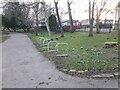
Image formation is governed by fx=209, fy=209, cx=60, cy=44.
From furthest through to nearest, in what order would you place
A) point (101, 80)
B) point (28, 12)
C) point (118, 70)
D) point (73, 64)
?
point (28, 12) < point (73, 64) < point (118, 70) < point (101, 80)

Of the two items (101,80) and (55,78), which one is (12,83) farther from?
(101,80)

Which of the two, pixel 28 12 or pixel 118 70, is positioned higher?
pixel 28 12

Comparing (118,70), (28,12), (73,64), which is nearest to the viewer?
(118,70)

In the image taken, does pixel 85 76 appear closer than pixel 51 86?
No

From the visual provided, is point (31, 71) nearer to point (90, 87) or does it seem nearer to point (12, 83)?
point (12, 83)

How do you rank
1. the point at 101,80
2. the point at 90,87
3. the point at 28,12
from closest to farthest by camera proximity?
the point at 90,87, the point at 101,80, the point at 28,12

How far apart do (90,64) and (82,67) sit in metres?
0.58

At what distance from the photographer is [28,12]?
3403 centimetres

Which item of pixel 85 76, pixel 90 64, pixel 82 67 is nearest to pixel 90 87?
pixel 85 76

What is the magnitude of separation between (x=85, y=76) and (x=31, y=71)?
81.9 inches

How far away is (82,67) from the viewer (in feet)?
24.5

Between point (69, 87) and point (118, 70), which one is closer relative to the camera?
point (69, 87)

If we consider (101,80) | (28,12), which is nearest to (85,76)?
(101,80)

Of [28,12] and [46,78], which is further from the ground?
[28,12]
